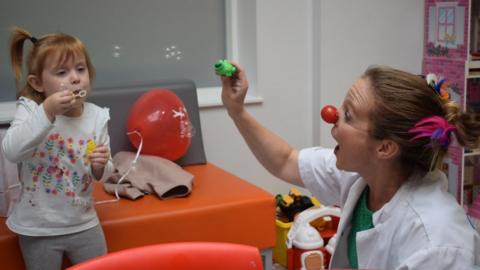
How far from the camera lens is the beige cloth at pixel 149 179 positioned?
2412mm

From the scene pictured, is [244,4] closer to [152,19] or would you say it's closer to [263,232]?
[152,19]

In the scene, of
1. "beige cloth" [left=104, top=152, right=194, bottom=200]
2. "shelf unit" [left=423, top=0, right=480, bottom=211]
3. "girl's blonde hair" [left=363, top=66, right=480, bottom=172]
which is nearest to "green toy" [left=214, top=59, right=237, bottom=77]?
"girl's blonde hair" [left=363, top=66, right=480, bottom=172]

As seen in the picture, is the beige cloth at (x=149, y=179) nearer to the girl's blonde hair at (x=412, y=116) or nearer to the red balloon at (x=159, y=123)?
the red balloon at (x=159, y=123)

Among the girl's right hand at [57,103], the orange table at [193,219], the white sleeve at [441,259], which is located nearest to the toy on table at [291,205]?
the orange table at [193,219]

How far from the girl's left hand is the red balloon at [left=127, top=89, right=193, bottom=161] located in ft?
2.70

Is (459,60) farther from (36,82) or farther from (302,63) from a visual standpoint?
(36,82)

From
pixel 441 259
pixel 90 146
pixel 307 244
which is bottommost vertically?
pixel 307 244

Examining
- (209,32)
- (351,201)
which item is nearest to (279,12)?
(209,32)

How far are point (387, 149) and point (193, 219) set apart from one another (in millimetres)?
1037

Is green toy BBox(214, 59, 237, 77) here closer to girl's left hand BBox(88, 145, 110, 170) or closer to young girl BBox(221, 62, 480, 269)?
young girl BBox(221, 62, 480, 269)

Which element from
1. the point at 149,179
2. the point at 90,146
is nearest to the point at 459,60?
the point at 149,179

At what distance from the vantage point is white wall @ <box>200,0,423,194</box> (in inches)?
128

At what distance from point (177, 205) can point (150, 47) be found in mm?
1212

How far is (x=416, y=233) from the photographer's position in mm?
1271
